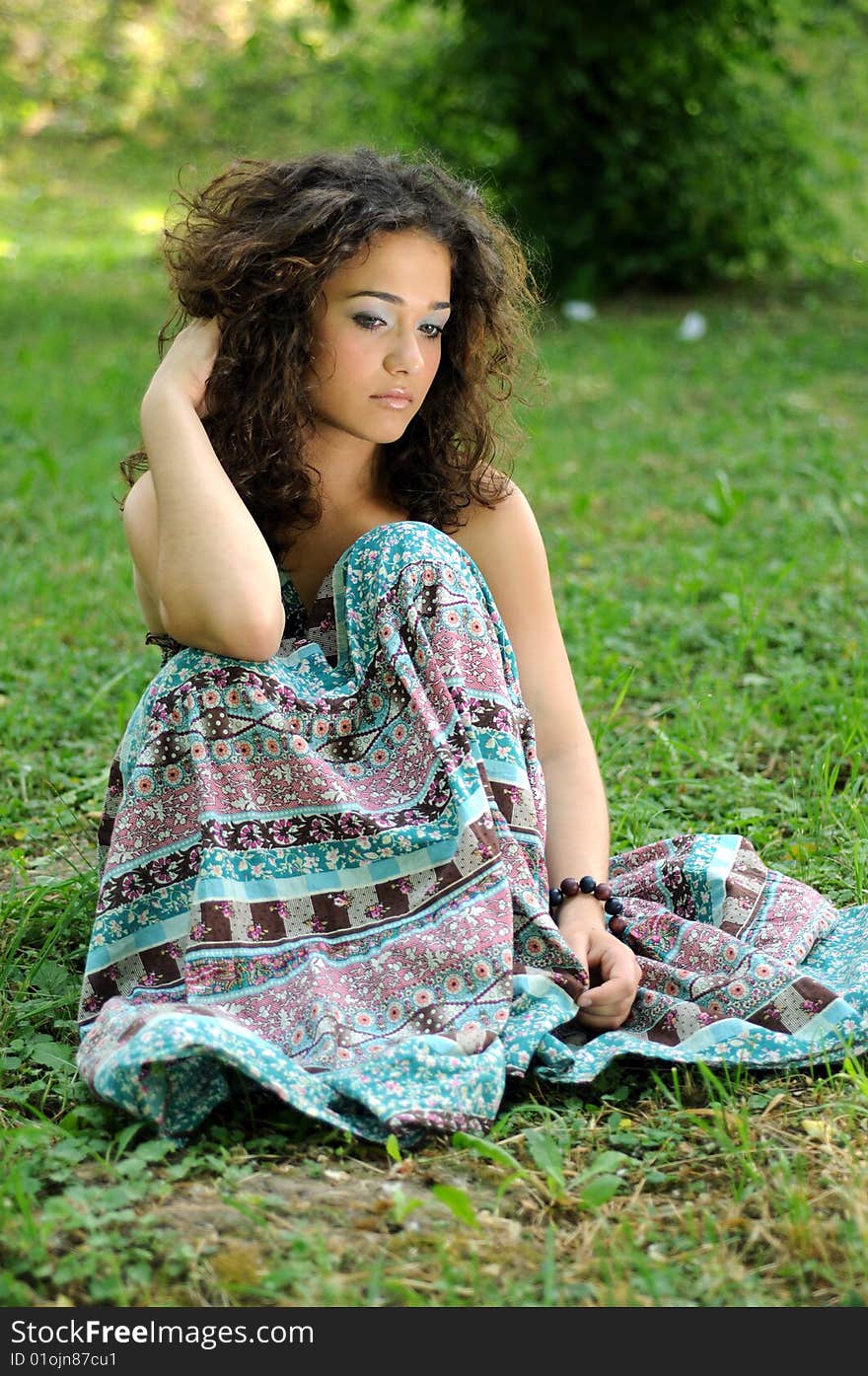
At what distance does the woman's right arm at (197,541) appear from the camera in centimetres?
211

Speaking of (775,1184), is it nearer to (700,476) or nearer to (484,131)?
(700,476)

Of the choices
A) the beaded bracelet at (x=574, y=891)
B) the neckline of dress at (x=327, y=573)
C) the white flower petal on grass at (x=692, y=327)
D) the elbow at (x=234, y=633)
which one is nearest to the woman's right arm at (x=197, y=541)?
the elbow at (x=234, y=633)

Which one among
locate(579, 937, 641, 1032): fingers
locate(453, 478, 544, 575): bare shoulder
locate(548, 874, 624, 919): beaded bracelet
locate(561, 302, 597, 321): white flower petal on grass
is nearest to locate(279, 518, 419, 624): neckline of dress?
locate(453, 478, 544, 575): bare shoulder

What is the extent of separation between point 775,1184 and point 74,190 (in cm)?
1188

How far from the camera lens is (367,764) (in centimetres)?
221

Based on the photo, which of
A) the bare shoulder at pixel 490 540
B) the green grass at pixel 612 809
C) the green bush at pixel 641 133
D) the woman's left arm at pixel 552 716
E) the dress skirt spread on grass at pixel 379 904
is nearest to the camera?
the green grass at pixel 612 809

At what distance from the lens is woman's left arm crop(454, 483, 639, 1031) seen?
88.9 inches

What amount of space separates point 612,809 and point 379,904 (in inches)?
38.3

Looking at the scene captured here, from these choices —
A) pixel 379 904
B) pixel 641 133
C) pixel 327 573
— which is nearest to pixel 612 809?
pixel 327 573

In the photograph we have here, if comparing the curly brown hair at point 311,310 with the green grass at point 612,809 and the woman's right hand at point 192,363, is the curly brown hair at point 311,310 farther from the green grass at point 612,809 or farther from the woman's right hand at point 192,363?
the green grass at point 612,809

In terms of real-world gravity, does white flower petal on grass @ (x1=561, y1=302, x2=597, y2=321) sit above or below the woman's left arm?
above

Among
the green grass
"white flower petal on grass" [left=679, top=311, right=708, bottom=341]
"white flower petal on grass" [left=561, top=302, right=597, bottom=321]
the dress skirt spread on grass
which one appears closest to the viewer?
the green grass

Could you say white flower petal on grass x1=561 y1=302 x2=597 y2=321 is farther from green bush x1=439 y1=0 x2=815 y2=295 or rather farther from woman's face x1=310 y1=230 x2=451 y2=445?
woman's face x1=310 y1=230 x2=451 y2=445

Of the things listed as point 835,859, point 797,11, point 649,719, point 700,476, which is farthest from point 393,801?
point 797,11
